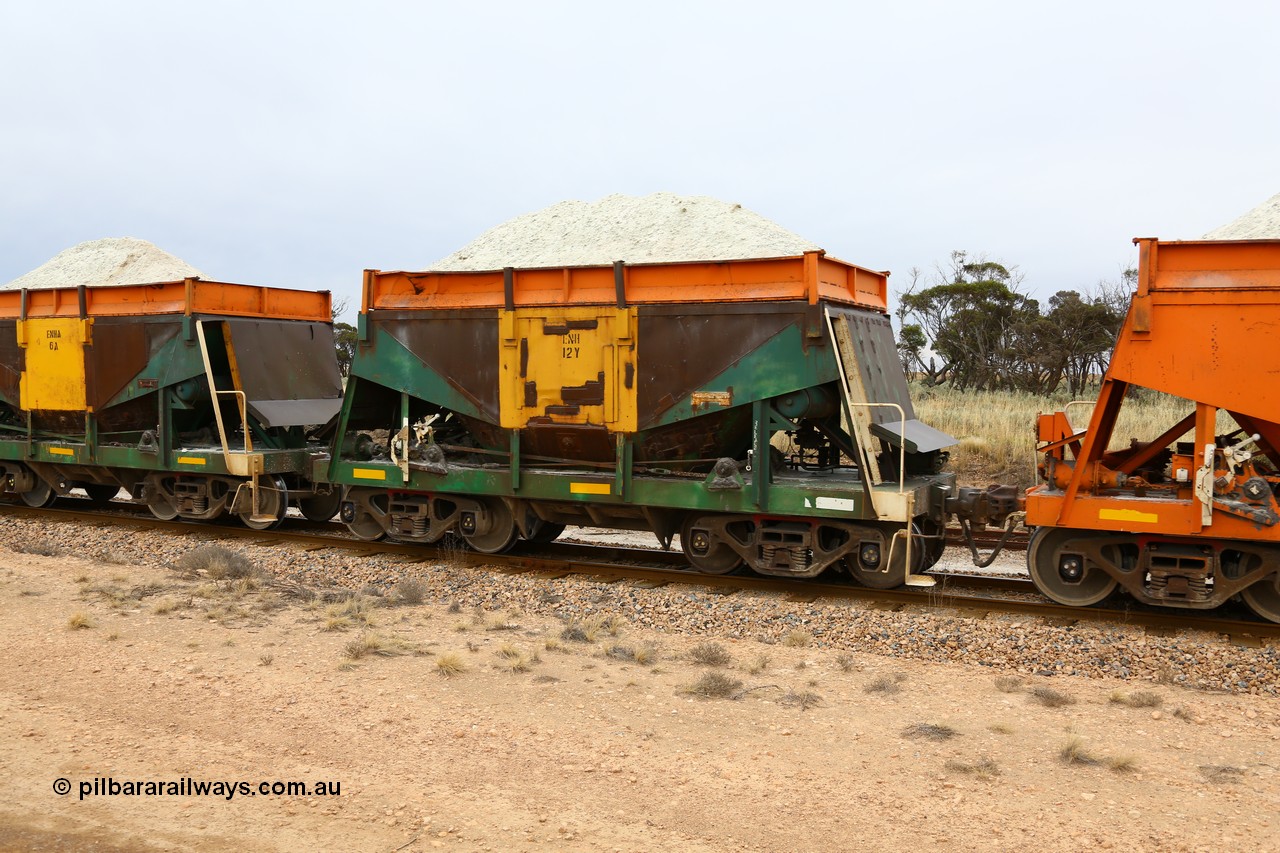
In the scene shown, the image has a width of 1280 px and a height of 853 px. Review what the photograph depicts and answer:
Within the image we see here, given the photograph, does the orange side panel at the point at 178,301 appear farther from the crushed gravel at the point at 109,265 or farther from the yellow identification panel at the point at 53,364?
the crushed gravel at the point at 109,265

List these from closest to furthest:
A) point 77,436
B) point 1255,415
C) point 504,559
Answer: point 1255,415, point 504,559, point 77,436

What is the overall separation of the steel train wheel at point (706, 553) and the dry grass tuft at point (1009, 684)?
3.65 meters

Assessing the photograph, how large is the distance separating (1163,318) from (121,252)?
36.4 metres

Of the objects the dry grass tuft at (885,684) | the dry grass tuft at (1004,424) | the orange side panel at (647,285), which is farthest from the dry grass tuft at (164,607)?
the dry grass tuft at (1004,424)

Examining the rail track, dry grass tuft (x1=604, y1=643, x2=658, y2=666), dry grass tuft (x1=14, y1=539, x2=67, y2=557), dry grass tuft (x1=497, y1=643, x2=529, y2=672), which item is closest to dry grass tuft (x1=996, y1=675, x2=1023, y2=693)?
the rail track

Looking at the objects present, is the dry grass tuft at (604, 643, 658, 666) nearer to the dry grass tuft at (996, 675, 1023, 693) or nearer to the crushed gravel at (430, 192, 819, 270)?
the dry grass tuft at (996, 675, 1023, 693)

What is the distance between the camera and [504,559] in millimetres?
11086

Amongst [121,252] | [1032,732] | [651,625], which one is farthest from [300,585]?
[121,252]

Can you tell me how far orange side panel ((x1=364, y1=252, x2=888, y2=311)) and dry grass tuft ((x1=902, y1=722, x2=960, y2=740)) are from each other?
434 cm

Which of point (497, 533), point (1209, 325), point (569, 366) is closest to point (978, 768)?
point (1209, 325)

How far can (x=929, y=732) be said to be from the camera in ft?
19.0

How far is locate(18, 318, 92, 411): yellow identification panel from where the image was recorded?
46.8ft

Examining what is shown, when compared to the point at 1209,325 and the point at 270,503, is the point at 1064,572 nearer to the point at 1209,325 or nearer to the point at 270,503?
the point at 1209,325

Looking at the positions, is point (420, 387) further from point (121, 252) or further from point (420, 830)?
point (121, 252)
